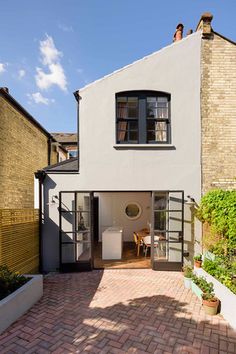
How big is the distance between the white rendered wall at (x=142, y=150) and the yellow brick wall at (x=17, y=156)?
132 inches

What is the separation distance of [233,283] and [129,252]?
5886 millimetres

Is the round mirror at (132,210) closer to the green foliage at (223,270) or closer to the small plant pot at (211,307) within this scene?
the green foliage at (223,270)

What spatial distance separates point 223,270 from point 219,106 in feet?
18.2

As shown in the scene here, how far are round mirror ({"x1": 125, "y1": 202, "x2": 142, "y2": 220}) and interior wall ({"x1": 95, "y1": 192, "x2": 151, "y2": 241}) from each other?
6.8 inches

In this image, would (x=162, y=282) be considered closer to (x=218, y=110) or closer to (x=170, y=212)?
(x=170, y=212)

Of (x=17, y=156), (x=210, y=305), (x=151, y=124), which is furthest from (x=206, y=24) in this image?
(x=17, y=156)

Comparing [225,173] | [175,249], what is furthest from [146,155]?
[175,249]

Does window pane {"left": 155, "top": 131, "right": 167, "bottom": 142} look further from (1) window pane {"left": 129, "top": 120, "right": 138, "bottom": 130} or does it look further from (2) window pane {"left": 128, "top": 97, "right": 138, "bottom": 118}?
(2) window pane {"left": 128, "top": 97, "right": 138, "bottom": 118}

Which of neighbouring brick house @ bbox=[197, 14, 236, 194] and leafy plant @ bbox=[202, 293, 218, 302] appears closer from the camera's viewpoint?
leafy plant @ bbox=[202, 293, 218, 302]

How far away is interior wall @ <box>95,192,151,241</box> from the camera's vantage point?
1299cm

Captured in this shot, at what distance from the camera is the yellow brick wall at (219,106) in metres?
7.80

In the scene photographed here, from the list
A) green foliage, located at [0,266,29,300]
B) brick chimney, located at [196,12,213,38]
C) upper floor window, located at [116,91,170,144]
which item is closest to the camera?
green foliage, located at [0,266,29,300]

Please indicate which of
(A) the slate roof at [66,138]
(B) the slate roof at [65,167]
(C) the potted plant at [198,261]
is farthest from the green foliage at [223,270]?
(A) the slate roof at [66,138]

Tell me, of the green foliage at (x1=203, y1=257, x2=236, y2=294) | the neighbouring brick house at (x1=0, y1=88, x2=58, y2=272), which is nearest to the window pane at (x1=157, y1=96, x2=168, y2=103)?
the green foliage at (x1=203, y1=257, x2=236, y2=294)
